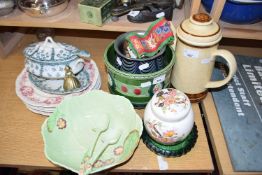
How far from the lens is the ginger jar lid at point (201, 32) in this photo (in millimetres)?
606

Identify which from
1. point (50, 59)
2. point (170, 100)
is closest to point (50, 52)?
point (50, 59)

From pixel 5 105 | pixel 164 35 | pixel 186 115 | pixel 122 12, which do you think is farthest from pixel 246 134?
pixel 5 105

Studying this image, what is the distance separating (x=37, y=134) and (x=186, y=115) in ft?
1.20

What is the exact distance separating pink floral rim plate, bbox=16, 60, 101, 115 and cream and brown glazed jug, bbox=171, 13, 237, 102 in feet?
0.73

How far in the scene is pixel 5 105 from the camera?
2.42 ft

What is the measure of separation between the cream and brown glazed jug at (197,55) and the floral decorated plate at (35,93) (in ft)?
0.74

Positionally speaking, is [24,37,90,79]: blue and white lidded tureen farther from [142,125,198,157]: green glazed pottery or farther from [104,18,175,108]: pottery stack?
[142,125,198,157]: green glazed pottery

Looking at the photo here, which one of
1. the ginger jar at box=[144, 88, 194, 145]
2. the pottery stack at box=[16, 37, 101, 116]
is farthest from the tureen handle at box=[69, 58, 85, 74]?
the ginger jar at box=[144, 88, 194, 145]

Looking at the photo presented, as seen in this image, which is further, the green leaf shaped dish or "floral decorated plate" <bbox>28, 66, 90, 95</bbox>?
"floral decorated plate" <bbox>28, 66, 90, 95</bbox>

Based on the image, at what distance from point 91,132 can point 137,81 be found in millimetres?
163

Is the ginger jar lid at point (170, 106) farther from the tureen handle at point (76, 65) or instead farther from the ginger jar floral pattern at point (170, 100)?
the tureen handle at point (76, 65)

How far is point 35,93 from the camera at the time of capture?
2.38 ft

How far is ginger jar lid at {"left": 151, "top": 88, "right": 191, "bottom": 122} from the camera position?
567 mm

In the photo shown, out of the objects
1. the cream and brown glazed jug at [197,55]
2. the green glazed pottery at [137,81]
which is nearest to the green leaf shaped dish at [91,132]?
the green glazed pottery at [137,81]
